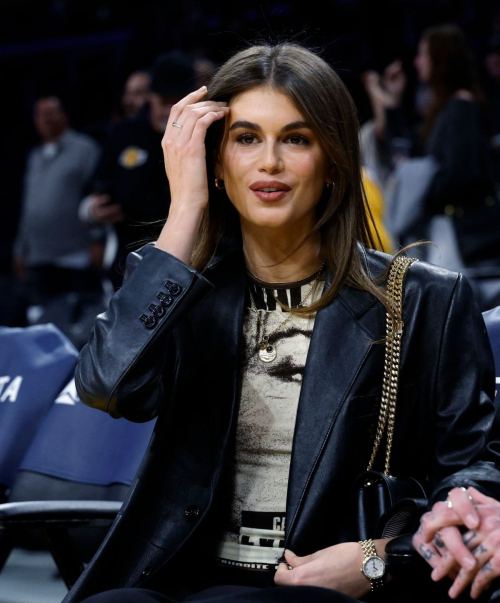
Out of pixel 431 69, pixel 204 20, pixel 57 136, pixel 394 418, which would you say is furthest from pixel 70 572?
pixel 204 20

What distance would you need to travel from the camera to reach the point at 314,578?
5.84ft

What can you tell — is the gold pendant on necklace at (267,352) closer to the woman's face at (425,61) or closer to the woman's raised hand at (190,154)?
the woman's raised hand at (190,154)

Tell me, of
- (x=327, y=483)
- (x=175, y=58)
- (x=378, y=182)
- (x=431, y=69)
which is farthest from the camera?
(x=378, y=182)

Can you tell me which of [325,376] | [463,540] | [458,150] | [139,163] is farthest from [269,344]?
[458,150]

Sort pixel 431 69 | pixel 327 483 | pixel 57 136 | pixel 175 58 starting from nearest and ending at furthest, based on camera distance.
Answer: pixel 327 483 → pixel 175 58 → pixel 431 69 → pixel 57 136

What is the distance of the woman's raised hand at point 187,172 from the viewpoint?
6.65ft

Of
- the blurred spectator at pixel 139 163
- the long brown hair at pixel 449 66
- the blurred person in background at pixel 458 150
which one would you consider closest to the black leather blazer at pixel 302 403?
the blurred spectator at pixel 139 163

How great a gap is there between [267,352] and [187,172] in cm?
44

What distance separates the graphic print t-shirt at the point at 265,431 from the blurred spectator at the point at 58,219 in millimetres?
4707

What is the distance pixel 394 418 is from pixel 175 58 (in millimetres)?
3050

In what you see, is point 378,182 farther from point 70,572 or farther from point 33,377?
point 70,572

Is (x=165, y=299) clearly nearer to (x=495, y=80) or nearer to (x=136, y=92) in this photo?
(x=136, y=92)

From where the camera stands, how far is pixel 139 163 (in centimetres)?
473

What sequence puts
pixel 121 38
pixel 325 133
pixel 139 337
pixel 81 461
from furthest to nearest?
1. pixel 121 38
2. pixel 81 461
3. pixel 325 133
4. pixel 139 337
